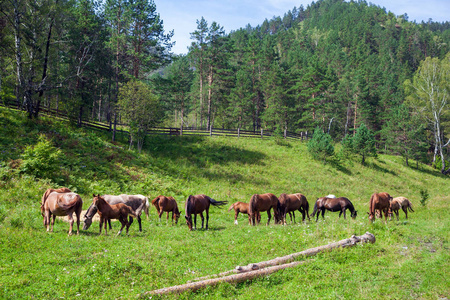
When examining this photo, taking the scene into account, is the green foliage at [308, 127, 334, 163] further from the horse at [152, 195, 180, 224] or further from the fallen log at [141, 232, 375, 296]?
the fallen log at [141, 232, 375, 296]

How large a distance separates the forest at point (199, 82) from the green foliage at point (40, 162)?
10175 mm

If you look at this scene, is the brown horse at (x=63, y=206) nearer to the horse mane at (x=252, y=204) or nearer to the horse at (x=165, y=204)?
the horse at (x=165, y=204)

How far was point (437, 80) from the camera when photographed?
189 feet

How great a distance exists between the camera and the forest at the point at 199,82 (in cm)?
2998

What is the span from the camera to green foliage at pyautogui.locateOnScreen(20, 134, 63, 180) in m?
18.1

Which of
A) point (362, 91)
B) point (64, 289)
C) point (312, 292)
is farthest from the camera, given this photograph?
point (362, 91)

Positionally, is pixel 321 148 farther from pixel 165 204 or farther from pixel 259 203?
pixel 165 204

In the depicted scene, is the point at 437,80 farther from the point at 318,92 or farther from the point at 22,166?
the point at 22,166

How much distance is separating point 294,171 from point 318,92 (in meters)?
31.8

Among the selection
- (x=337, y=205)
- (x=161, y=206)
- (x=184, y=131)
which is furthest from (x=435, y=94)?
(x=161, y=206)

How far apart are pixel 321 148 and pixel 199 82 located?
4152cm

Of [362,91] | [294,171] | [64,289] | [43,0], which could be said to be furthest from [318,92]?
[64,289]

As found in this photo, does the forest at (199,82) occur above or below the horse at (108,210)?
above

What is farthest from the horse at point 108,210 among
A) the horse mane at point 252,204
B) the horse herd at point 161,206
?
the horse mane at point 252,204
